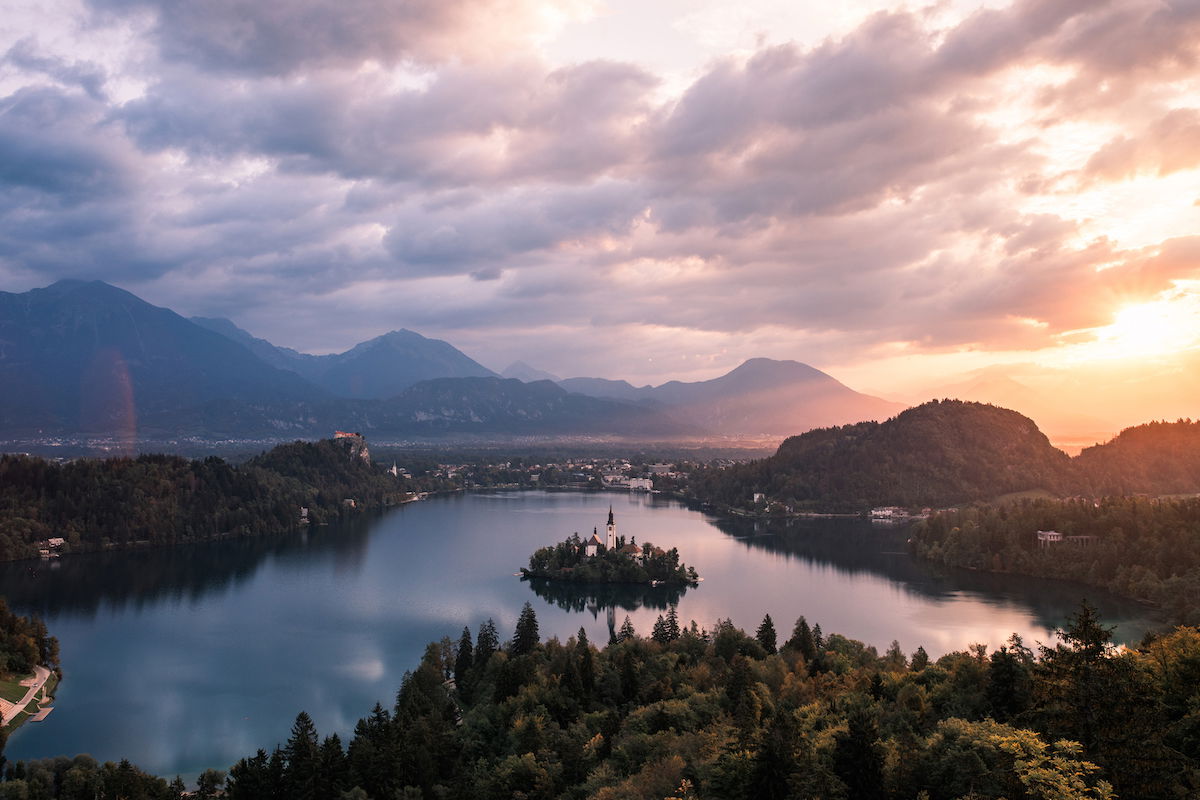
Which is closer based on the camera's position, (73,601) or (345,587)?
(73,601)

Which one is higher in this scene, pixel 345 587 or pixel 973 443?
pixel 973 443

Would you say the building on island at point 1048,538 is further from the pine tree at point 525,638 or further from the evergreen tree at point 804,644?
the pine tree at point 525,638

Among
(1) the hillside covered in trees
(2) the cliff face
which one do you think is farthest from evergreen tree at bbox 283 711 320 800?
(2) the cliff face

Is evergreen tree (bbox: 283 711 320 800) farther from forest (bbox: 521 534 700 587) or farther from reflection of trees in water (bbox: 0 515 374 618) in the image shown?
forest (bbox: 521 534 700 587)

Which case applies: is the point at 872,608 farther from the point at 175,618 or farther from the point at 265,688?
the point at 175,618

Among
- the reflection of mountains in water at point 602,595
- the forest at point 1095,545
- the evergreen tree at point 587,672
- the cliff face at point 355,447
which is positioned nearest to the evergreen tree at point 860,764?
the evergreen tree at point 587,672

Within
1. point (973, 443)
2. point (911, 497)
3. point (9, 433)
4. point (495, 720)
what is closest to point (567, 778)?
point (495, 720)

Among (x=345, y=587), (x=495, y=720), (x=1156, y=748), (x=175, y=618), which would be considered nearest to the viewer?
(x=1156, y=748)

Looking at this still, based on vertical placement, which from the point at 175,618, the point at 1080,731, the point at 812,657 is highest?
the point at 1080,731
